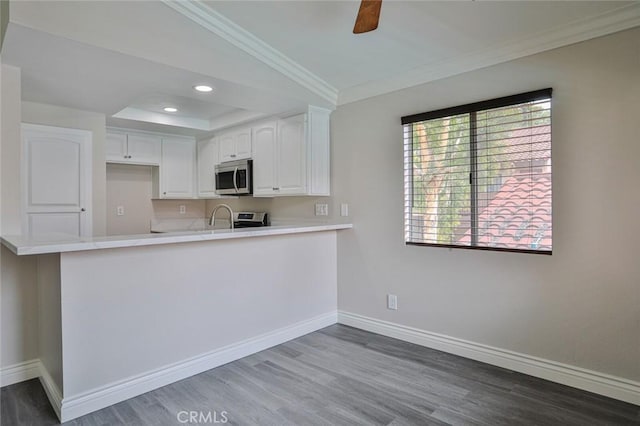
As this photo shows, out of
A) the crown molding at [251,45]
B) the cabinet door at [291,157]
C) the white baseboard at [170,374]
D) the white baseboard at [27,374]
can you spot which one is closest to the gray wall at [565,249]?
the crown molding at [251,45]

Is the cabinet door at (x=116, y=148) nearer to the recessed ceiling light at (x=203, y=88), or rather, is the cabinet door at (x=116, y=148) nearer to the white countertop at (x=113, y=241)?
the recessed ceiling light at (x=203, y=88)

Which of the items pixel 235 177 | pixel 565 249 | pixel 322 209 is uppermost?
pixel 235 177

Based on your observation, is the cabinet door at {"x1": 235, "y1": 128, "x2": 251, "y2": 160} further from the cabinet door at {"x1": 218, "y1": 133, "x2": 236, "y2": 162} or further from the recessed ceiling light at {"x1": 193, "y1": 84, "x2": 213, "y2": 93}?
the recessed ceiling light at {"x1": 193, "y1": 84, "x2": 213, "y2": 93}

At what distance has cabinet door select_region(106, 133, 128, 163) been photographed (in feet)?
14.2

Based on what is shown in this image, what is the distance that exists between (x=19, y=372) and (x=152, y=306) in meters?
1.06

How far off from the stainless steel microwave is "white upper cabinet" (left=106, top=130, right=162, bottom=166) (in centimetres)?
89

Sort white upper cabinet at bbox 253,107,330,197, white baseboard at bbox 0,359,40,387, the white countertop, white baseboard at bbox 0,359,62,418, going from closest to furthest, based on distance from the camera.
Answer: the white countertop → white baseboard at bbox 0,359,62,418 → white baseboard at bbox 0,359,40,387 → white upper cabinet at bbox 253,107,330,197

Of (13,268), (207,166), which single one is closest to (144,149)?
(207,166)

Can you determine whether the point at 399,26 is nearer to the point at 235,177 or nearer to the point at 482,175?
the point at 482,175

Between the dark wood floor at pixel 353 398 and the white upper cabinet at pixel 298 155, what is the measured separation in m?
1.65

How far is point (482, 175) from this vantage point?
8.80 feet

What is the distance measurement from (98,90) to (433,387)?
322 cm

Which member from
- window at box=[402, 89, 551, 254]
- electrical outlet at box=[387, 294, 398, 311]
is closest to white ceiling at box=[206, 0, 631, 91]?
window at box=[402, 89, 551, 254]

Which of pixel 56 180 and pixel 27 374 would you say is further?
pixel 56 180
